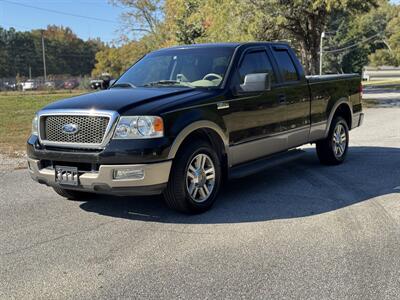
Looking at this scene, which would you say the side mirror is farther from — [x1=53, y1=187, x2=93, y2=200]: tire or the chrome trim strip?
[x1=53, y1=187, x2=93, y2=200]: tire

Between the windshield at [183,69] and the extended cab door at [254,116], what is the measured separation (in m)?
0.26

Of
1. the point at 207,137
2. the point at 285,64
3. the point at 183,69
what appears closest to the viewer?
the point at 207,137

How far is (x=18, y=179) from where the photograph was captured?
316 inches

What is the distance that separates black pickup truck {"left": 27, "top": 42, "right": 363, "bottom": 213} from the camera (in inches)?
202

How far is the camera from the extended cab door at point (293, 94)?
7.15 m

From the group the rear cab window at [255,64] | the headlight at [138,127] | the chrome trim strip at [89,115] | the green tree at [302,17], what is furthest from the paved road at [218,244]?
the green tree at [302,17]

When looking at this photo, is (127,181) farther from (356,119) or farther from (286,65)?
(356,119)

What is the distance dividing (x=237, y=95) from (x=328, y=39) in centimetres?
5207

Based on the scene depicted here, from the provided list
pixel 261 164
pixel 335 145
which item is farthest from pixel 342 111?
pixel 261 164

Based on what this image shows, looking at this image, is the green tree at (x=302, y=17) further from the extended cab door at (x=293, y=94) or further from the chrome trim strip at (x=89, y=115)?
the chrome trim strip at (x=89, y=115)

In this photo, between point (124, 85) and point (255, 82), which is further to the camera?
point (124, 85)

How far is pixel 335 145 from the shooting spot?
8.49 meters

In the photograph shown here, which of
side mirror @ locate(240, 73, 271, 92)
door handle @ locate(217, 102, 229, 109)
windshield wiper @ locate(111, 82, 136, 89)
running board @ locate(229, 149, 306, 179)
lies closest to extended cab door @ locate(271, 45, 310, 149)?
running board @ locate(229, 149, 306, 179)

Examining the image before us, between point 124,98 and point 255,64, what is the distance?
2109mm
